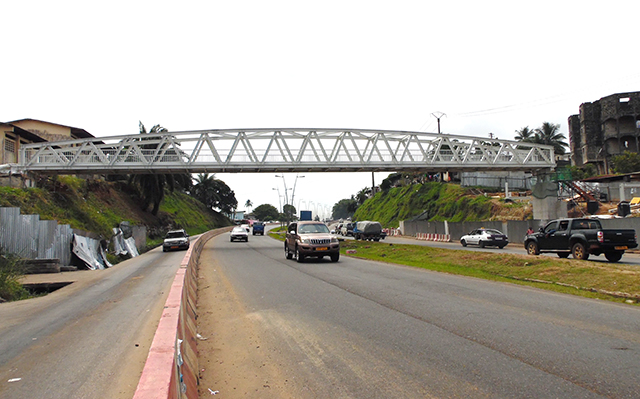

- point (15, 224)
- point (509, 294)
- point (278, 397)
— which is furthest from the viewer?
point (15, 224)

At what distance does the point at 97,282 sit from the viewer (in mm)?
17594

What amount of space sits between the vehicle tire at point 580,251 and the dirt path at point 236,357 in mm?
13864

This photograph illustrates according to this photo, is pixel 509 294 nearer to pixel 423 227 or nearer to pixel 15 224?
pixel 15 224

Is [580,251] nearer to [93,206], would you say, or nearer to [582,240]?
[582,240]

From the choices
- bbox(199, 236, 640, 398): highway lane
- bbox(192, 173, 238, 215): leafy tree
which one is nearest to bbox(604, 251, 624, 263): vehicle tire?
bbox(199, 236, 640, 398): highway lane

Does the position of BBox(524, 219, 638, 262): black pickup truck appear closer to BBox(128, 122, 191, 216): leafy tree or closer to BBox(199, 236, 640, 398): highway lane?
BBox(199, 236, 640, 398): highway lane

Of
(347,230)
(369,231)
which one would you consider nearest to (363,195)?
(347,230)

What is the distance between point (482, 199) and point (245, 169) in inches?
1243

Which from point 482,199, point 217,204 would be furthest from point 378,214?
point 217,204

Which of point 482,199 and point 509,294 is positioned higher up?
point 482,199

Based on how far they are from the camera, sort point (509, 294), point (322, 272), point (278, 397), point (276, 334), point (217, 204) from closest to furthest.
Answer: point (278, 397), point (276, 334), point (509, 294), point (322, 272), point (217, 204)

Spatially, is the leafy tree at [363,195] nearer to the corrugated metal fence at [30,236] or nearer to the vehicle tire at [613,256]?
the corrugated metal fence at [30,236]

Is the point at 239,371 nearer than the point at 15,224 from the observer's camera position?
Yes

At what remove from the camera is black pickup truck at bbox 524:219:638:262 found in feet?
56.4
